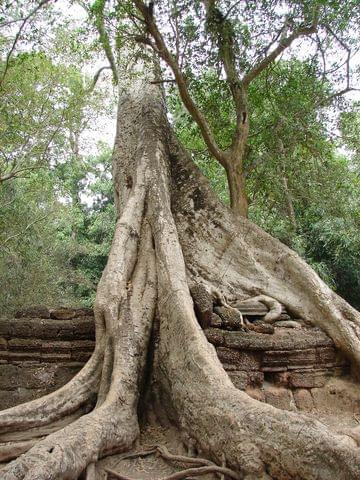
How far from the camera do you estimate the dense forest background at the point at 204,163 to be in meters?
6.46

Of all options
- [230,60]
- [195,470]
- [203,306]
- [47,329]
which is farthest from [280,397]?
[230,60]

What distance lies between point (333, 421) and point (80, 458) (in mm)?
2018

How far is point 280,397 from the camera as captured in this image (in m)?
3.57

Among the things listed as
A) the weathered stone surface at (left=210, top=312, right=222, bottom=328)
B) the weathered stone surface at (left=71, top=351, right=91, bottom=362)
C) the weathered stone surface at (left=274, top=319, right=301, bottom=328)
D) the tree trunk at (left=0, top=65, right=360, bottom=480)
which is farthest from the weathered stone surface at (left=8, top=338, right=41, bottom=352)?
the weathered stone surface at (left=274, top=319, right=301, bottom=328)

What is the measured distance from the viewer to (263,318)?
416 cm

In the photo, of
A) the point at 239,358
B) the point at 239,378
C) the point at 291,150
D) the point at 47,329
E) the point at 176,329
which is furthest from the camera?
the point at 291,150

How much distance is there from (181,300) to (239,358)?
0.70 meters

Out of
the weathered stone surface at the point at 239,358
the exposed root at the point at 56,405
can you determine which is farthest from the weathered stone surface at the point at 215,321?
the exposed root at the point at 56,405

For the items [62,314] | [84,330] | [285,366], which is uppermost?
[62,314]

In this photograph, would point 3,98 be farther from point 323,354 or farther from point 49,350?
point 323,354

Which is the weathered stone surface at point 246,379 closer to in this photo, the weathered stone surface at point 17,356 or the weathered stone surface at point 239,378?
the weathered stone surface at point 239,378

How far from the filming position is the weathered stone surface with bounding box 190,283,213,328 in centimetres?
365

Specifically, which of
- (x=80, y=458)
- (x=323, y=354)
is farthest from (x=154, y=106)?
(x=80, y=458)

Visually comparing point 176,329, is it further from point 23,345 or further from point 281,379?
point 23,345
